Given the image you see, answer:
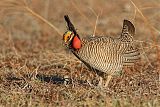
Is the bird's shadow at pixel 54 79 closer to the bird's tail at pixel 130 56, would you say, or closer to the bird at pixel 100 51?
the bird at pixel 100 51

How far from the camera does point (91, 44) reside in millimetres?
6055

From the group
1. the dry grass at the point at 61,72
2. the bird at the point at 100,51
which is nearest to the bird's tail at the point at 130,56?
the bird at the point at 100,51

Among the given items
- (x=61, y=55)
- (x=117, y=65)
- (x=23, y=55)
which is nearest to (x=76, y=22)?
(x=23, y=55)

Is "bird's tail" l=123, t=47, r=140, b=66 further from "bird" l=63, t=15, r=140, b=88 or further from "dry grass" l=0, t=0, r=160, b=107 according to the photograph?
"dry grass" l=0, t=0, r=160, b=107

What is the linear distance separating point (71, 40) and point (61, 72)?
5.19ft

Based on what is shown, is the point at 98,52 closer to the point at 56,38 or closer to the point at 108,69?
the point at 108,69

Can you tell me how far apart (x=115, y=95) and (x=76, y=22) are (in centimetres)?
727

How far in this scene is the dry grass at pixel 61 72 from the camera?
552 centimetres

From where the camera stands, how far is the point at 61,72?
24.8ft

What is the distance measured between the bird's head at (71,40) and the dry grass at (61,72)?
38cm

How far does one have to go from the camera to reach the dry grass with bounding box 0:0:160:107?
5.52 meters

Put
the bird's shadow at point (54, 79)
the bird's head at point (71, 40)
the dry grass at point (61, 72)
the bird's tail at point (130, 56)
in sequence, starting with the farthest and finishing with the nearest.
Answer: the bird's shadow at point (54, 79) → the bird's tail at point (130, 56) → the bird's head at point (71, 40) → the dry grass at point (61, 72)

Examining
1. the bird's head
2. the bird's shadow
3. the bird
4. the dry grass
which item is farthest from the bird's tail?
the bird's shadow

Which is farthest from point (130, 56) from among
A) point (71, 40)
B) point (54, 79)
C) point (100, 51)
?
point (54, 79)
